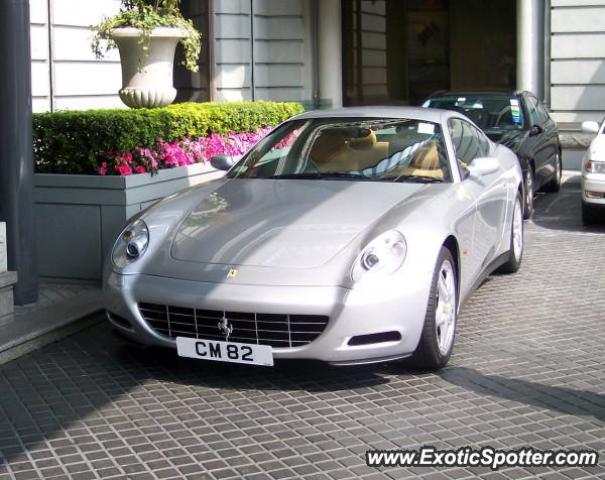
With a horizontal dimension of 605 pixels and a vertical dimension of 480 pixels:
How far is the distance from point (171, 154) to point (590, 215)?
4.82m

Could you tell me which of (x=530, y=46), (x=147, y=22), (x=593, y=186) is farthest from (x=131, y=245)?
(x=530, y=46)

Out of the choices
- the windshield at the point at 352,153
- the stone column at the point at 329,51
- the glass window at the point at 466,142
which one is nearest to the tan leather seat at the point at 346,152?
the windshield at the point at 352,153

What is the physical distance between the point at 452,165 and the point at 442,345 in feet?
4.90

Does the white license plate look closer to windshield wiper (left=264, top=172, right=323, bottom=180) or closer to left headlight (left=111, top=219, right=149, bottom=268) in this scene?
left headlight (left=111, top=219, right=149, bottom=268)

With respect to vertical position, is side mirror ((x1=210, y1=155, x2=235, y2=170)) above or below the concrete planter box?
above

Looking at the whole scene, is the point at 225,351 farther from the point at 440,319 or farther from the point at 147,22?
the point at 147,22

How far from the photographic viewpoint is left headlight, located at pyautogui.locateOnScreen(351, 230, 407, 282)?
212 inches

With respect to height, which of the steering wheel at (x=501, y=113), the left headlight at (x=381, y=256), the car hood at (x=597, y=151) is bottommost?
the left headlight at (x=381, y=256)

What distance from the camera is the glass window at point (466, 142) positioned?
711 cm

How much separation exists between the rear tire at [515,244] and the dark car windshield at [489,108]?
143 inches

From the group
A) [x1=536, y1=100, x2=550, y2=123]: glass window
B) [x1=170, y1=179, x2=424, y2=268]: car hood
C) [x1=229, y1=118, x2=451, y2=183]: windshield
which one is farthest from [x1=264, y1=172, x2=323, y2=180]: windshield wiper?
[x1=536, y1=100, x2=550, y2=123]: glass window

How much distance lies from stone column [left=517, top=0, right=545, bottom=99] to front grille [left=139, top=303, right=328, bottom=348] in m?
13.2

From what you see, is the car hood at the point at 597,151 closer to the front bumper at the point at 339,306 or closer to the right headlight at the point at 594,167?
the right headlight at the point at 594,167

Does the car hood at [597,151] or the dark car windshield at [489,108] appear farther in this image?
the dark car windshield at [489,108]
